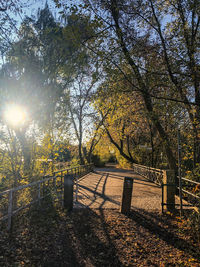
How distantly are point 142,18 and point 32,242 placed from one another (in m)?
8.07

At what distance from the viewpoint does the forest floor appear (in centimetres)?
377

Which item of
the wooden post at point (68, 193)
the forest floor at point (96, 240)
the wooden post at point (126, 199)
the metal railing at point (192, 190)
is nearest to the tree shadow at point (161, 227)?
the forest floor at point (96, 240)

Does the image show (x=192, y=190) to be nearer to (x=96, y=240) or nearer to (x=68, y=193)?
(x=96, y=240)

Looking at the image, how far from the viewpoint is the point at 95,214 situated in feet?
20.5

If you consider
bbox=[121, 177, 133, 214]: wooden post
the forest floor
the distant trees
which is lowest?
the forest floor

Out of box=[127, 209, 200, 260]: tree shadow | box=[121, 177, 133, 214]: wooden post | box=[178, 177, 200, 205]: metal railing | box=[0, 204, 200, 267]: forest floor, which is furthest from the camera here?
box=[121, 177, 133, 214]: wooden post

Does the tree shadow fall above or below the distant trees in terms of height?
below

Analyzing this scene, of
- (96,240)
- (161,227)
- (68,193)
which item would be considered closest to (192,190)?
(161,227)

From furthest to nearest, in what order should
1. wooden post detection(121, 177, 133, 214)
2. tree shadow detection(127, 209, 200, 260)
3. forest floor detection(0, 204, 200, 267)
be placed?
1. wooden post detection(121, 177, 133, 214)
2. tree shadow detection(127, 209, 200, 260)
3. forest floor detection(0, 204, 200, 267)

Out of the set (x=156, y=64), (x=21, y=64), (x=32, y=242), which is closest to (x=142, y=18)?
(x=156, y=64)

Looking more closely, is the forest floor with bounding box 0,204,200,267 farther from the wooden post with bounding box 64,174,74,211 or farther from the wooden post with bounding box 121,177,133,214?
the wooden post with bounding box 64,174,74,211

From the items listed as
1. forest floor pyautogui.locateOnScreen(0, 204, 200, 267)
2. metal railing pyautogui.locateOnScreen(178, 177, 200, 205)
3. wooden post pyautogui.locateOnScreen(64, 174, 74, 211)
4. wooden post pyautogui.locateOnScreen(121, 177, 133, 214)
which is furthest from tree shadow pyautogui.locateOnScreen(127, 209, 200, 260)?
wooden post pyautogui.locateOnScreen(64, 174, 74, 211)

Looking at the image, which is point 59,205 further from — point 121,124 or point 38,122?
point 121,124

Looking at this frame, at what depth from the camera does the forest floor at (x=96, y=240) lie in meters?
3.77
